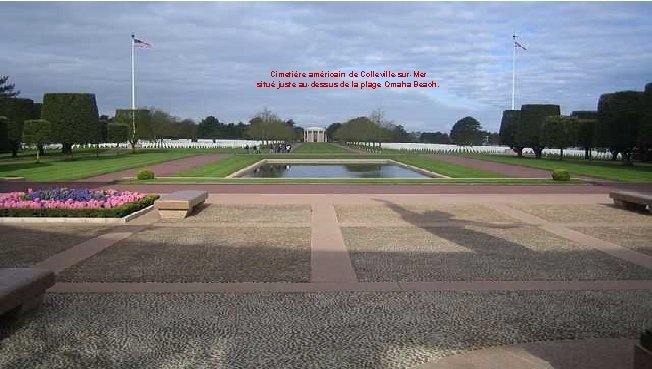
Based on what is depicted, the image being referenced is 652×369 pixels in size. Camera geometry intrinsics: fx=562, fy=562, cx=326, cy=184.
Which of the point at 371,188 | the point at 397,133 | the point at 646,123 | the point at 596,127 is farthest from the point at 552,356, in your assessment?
the point at 397,133

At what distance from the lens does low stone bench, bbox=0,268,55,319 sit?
505 cm

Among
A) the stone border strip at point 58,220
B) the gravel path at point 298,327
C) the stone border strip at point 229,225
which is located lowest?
the gravel path at point 298,327

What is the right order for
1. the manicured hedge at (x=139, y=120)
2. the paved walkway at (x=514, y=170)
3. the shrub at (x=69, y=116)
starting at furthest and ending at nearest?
1. the manicured hedge at (x=139, y=120)
2. the shrub at (x=69, y=116)
3. the paved walkway at (x=514, y=170)

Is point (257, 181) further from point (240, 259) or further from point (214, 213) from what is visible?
point (240, 259)

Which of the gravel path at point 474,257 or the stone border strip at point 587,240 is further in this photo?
the stone border strip at point 587,240

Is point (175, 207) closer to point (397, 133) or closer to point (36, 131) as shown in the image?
point (36, 131)

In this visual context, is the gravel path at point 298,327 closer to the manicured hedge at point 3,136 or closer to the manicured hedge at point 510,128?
the manicured hedge at point 3,136

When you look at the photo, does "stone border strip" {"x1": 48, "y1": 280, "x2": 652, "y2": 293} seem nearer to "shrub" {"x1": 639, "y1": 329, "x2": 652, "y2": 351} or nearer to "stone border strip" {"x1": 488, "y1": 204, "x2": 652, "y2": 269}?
"stone border strip" {"x1": 488, "y1": 204, "x2": 652, "y2": 269}

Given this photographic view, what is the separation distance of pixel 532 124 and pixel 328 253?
1729 inches

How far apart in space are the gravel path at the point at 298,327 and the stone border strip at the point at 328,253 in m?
0.92

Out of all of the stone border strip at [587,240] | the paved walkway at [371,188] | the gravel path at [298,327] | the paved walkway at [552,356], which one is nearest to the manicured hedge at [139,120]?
the paved walkway at [371,188]

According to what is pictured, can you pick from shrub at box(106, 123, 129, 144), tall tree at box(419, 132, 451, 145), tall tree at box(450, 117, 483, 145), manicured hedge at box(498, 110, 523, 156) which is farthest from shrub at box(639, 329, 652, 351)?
tall tree at box(419, 132, 451, 145)

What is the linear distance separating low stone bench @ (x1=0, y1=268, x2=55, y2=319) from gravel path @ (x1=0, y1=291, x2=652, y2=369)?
14 cm

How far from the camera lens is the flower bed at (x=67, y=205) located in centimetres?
1206
